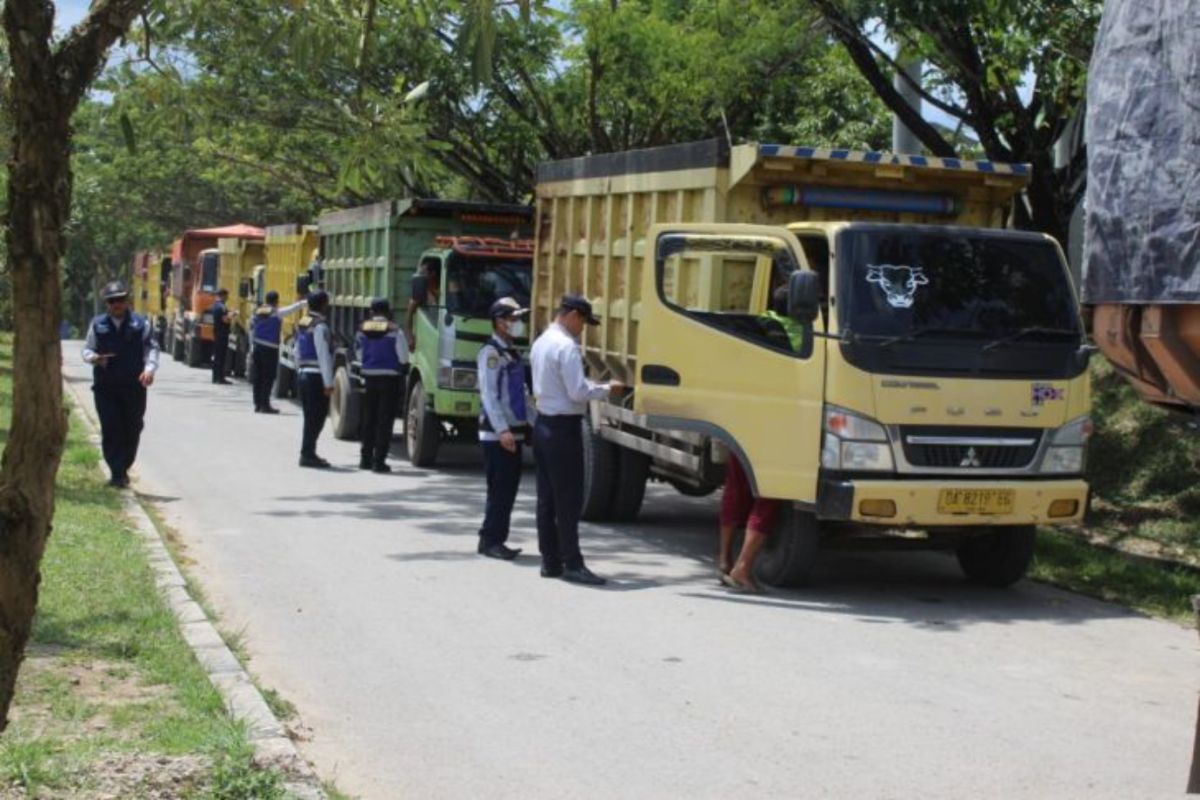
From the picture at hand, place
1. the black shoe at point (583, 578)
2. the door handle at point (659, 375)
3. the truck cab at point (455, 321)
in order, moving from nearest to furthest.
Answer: the black shoe at point (583, 578)
the door handle at point (659, 375)
the truck cab at point (455, 321)

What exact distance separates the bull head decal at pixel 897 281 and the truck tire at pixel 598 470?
138 inches

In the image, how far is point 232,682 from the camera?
7230mm

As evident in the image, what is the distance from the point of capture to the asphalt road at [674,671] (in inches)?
252

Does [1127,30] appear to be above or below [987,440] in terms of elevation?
above

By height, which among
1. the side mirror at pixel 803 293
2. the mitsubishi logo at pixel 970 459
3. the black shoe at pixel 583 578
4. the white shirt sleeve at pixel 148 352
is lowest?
the black shoe at pixel 583 578

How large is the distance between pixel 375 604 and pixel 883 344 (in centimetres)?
330

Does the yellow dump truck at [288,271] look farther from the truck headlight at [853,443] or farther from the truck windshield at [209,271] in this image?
the truck headlight at [853,443]

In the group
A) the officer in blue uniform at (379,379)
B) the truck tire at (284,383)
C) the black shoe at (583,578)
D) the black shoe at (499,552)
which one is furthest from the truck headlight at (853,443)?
the truck tire at (284,383)

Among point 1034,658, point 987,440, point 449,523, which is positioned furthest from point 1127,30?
point 449,523

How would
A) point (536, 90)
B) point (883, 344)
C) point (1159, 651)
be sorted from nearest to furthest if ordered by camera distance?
1. point (1159, 651)
2. point (883, 344)
3. point (536, 90)

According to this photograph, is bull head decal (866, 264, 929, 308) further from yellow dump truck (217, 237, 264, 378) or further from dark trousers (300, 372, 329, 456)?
yellow dump truck (217, 237, 264, 378)

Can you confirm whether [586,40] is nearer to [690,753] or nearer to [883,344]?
[883,344]

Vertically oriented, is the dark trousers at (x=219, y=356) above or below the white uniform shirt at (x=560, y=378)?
below

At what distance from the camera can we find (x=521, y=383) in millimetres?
11070
